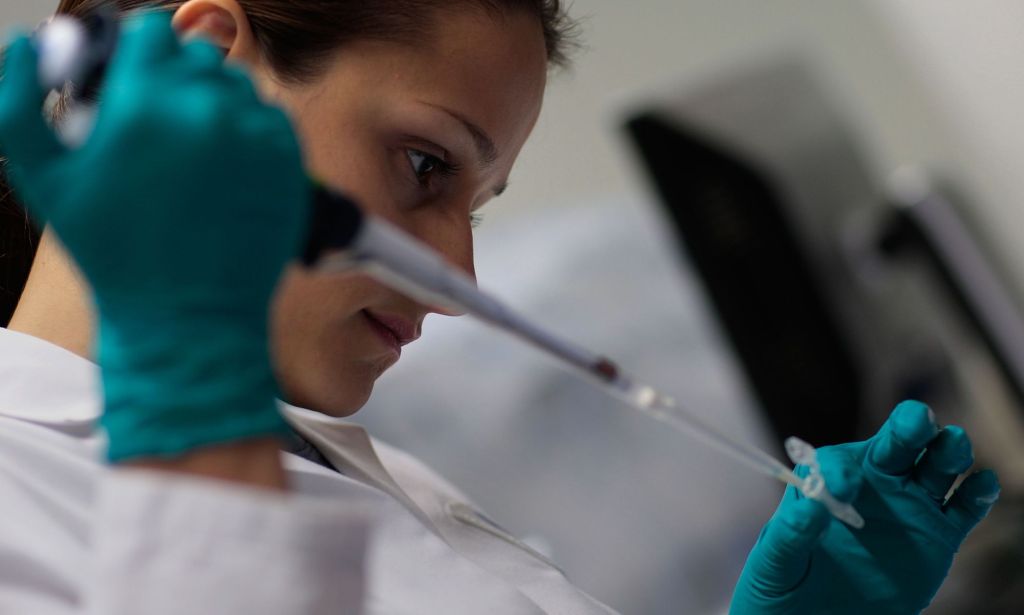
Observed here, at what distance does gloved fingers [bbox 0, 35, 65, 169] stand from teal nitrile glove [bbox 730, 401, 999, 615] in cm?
53

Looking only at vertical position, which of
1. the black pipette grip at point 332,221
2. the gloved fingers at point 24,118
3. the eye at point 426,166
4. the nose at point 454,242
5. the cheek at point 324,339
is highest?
the gloved fingers at point 24,118

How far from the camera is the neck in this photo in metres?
0.73

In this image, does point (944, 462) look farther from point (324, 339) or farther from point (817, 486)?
point (324, 339)

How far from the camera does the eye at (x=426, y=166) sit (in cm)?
72

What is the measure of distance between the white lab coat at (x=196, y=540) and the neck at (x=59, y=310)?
4cm

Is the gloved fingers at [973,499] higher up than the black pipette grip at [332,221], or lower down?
lower down

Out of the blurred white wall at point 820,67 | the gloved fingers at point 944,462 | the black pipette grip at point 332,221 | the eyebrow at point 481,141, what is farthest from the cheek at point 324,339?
the blurred white wall at point 820,67

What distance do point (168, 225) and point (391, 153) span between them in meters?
0.34

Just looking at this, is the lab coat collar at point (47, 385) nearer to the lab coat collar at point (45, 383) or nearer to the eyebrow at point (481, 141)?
the lab coat collar at point (45, 383)

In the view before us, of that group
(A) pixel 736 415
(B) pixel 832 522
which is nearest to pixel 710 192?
(A) pixel 736 415

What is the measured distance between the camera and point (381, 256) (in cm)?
45

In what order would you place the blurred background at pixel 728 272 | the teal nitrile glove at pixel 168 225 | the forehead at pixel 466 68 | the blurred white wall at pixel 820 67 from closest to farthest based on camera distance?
the teal nitrile glove at pixel 168 225 < the forehead at pixel 466 68 < the blurred background at pixel 728 272 < the blurred white wall at pixel 820 67

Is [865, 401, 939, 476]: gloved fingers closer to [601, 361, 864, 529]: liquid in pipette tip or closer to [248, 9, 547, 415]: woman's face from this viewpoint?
[601, 361, 864, 529]: liquid in pipette tip

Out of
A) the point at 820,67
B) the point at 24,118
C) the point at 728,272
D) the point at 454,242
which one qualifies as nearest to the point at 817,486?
the point at 454,242
